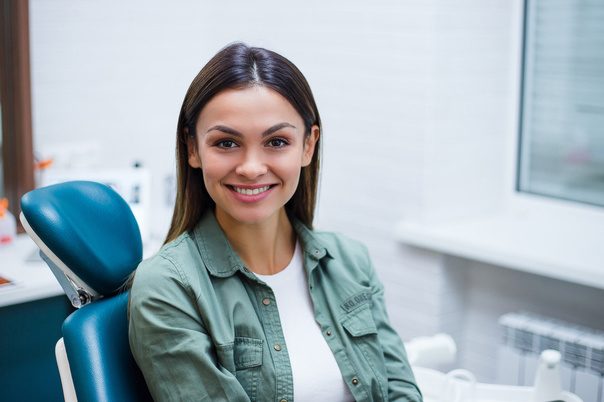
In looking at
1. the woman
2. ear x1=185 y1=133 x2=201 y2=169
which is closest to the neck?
the woman

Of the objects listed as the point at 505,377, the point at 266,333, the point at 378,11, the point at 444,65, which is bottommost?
the point at 505,377

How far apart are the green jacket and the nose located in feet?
0.48

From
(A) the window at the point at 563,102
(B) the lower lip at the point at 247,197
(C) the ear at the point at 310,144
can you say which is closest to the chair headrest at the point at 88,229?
(B) the lower lip at the point at 247,197

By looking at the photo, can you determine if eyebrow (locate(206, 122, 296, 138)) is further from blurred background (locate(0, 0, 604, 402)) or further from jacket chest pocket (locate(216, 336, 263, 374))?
blurred background (locate(0, 0, 604, 402))

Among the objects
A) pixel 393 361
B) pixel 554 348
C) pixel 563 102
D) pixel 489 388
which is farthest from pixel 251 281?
pixel 563 102

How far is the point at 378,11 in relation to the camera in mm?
2775

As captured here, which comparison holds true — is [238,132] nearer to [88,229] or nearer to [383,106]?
[88,229]

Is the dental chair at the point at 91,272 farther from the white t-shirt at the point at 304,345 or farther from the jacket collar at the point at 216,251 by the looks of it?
the white t-shirt at the point at 304,345

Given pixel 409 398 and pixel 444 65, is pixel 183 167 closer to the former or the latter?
pixel 409 398

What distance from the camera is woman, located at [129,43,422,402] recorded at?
4.42 ft

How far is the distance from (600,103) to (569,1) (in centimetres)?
34

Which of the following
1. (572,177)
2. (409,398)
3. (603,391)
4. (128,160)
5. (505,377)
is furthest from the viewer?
(128,160)

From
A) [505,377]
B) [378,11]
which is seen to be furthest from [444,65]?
[505,377]

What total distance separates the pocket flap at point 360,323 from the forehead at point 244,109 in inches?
15.4
